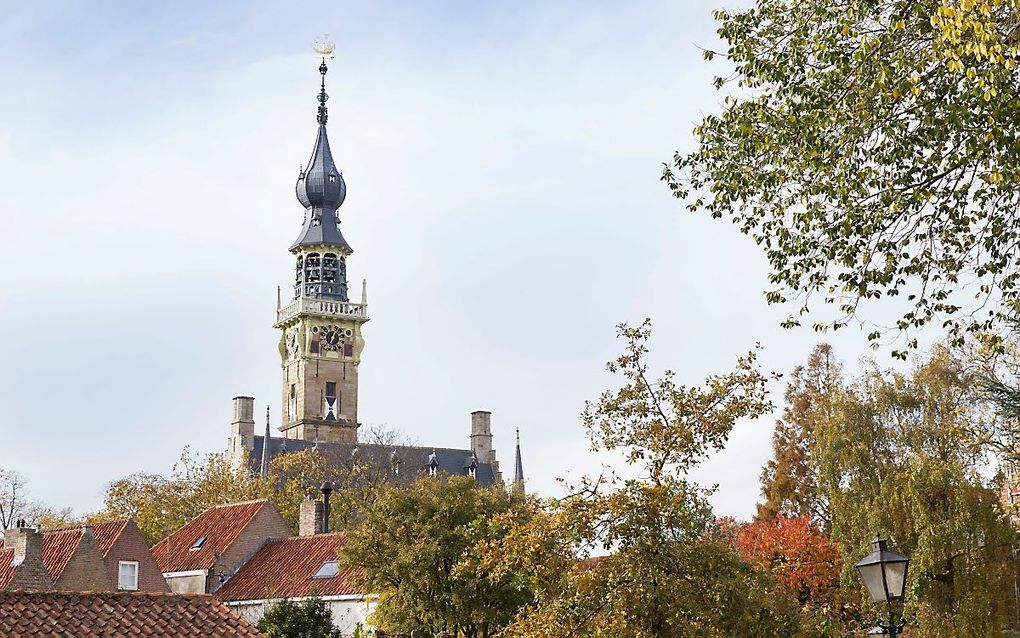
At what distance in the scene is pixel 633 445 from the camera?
18.6 metres

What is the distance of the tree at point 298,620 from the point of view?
37.6 metres

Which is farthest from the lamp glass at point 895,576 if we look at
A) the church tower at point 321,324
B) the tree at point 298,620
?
the church tower at point 321,324

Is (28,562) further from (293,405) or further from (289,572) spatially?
(293,405)

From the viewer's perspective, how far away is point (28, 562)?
37625 mm

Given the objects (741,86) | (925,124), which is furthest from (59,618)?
(925,124)

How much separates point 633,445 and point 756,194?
199 inches

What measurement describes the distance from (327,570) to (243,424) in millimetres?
59499

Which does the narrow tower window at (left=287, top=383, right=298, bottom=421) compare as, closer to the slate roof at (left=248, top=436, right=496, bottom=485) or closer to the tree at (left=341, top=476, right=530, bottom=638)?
the slate roof at (left=248, top=436, right=496, bottom=485)

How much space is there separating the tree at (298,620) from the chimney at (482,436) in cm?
7213

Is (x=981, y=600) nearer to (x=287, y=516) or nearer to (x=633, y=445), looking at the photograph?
(x=633, y=445)

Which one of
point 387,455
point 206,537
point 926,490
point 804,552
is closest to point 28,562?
point 206,537

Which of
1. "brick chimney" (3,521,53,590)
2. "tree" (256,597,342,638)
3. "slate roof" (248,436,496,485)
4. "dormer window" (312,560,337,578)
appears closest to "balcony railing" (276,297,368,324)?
"slate roof" (248,436,496,485)

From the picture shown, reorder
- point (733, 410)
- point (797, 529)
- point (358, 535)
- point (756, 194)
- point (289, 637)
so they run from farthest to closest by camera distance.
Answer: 1. point (797, 529)
2. point (289, 637)
3. point (358, 535)
4. point (733, 410)
5. point (756, 194)

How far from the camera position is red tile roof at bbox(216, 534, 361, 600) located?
4166cm
